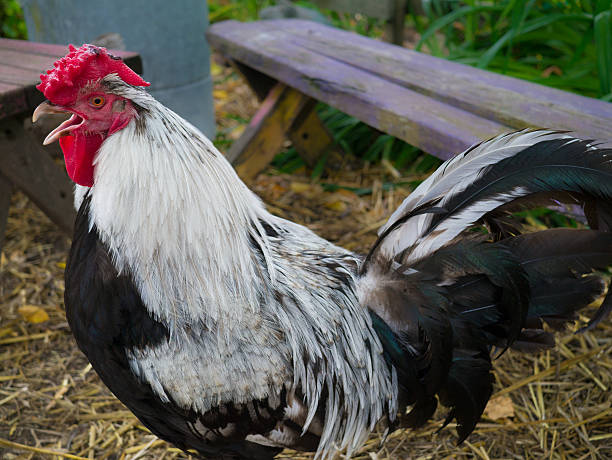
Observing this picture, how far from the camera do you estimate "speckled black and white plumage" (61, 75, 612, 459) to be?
1.60 meters

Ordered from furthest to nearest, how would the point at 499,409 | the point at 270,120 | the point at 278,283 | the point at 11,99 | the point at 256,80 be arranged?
the point at 256,80 → the point at 270,120 → the point at 499,409 → the point at 11,99 → the point at 278,283

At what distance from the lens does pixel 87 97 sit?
5.12ft

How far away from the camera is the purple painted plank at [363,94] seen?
2.34 metres

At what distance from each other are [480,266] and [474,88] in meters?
1.30

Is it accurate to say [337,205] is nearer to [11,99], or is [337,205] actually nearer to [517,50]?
[517,50]

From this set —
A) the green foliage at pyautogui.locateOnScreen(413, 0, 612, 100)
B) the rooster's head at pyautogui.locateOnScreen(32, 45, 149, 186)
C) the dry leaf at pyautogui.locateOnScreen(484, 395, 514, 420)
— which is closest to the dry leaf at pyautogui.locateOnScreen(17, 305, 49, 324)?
the rooster's head at pyautogui.locateOnScreen(32, 45, 149, 186)

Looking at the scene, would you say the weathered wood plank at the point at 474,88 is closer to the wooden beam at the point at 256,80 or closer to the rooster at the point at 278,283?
the wooden beam at the point at 256,80

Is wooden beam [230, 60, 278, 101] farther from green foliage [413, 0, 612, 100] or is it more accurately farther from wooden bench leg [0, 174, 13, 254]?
wooden bench leg [0, 174, 13, 254]

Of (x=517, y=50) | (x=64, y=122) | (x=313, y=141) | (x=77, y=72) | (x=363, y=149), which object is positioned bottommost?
(x=363, y=149)

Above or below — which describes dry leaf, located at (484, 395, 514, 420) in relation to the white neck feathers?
below

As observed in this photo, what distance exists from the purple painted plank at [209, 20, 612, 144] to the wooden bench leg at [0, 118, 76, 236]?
1375mm

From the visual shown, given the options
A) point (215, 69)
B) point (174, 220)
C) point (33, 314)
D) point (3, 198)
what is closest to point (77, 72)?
point (174, 220)

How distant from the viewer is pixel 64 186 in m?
2.98

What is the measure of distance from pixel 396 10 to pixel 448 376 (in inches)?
162
